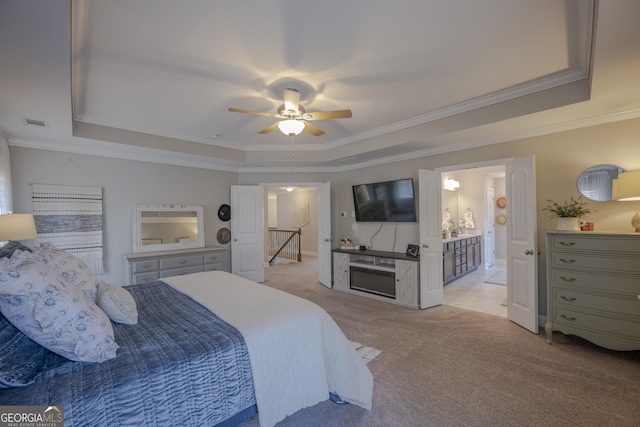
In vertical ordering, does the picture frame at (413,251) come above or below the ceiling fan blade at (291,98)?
below

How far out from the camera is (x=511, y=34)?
2047 mm

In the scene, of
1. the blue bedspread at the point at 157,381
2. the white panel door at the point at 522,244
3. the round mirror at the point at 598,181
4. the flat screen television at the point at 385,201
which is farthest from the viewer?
the flat screen television at the point at 385,201

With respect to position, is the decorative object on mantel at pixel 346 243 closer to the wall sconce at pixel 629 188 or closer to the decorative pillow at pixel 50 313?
the wall sconce at pixel 629 188

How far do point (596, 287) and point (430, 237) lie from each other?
6.07ft

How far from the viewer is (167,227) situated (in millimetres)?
4699

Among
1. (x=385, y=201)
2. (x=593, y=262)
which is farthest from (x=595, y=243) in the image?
(x=385, y=201)

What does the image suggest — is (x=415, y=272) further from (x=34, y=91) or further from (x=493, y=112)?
(x=34, y=91)

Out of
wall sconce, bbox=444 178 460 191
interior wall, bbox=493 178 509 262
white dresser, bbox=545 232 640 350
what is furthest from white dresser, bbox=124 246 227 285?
interior wall, bbox=493 178 509 262

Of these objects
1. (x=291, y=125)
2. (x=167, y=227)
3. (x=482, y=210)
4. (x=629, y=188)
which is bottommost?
(x=167, y=227)

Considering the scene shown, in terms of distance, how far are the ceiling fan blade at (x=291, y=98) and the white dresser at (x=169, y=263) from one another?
304 cm

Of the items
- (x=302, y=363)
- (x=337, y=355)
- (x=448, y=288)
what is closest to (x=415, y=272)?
(x=448, y=288)

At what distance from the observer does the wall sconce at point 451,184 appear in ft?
21.1

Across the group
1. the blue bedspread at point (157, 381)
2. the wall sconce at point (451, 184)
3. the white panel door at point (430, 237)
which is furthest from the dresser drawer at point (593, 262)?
the wall sconce at point (451, 184)

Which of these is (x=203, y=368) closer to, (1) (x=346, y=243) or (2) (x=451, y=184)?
(1) (x=346, y=243)
